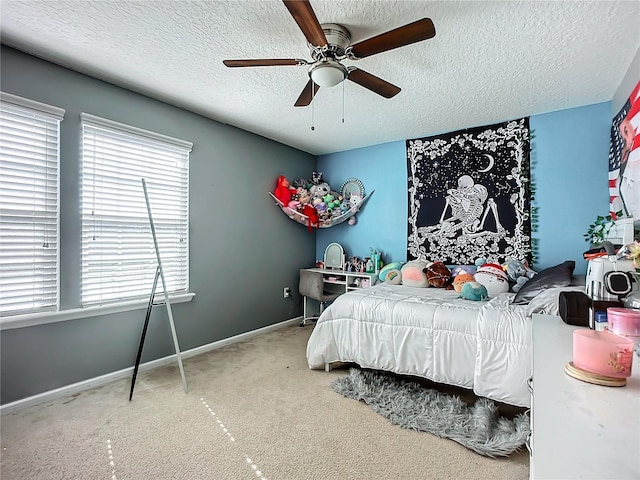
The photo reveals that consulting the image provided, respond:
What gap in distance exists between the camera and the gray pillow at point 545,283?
2.29 meters

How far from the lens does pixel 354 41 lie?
6.84ft

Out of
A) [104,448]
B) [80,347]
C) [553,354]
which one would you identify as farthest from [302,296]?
[553,354]

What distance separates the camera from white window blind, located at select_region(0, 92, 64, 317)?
211 centimetres

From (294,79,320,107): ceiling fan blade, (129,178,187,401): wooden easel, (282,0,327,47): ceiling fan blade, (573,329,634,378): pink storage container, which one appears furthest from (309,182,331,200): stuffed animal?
(573,329,634,378): pink storage container

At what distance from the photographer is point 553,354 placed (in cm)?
109

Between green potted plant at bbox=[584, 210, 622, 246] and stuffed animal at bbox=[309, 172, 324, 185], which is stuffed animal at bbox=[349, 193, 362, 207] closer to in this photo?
stuffed animal at bbox=[309, 172, 324, 185]

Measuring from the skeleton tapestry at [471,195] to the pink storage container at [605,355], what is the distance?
8.95 ft

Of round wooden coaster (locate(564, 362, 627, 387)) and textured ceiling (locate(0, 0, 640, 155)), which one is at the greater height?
textured ceiling (locate(0, 0, 640, 155))

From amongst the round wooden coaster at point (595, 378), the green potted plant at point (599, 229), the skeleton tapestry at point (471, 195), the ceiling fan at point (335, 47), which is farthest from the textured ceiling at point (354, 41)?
the round wooden coaster at point (595, 378)

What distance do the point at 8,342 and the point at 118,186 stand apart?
1.34 m

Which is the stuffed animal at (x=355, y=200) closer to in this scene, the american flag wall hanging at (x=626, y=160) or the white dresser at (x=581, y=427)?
the american flag wall hanging at (x=626, y=160)

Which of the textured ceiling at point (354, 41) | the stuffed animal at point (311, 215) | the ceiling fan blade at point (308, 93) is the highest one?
the textured ceiling at point (354, 41)

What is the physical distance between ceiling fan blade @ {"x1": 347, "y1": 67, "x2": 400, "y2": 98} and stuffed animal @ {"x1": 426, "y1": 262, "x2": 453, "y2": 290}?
6.57 feet

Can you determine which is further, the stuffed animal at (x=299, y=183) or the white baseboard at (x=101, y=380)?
the stuffed animal at (x=299, y=183)
